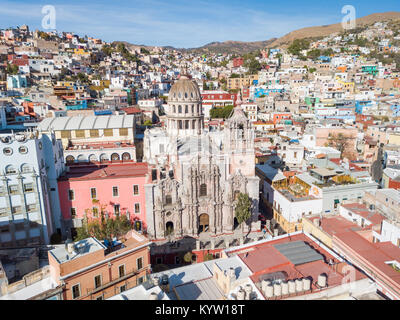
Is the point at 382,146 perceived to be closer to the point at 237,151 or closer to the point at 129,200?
the point at 237,151

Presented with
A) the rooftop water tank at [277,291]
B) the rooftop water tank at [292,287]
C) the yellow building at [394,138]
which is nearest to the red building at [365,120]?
the yellow building at [394,138]

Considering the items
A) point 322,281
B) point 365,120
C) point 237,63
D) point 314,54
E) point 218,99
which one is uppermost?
point 314,54

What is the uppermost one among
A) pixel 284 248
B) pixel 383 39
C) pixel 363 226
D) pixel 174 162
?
pixel 383 39

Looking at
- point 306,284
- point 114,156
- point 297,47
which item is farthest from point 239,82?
point 306,284

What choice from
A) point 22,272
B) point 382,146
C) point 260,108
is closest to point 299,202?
point 22,272

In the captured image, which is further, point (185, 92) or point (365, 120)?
point (365, 120)

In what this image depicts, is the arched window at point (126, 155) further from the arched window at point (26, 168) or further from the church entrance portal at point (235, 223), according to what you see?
the church entrance portal at point (235, 223)

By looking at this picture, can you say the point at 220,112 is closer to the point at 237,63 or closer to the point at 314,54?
the point at 237,63
